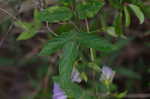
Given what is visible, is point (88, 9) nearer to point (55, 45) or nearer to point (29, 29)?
point (55, 45)

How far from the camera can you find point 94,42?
1.06 meters

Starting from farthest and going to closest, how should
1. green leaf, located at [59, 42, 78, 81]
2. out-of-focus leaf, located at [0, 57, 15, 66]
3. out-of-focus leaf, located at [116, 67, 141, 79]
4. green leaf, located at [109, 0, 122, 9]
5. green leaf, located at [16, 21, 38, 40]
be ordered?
out-of-focus leaf, located at [0, 57, 15, 66], out-of-focus leaf, located at [116, 67, 141, 79], green leaf, located at [16, 21, 38, 40], green leaf, located at [109, 0, 122, 9], green leaf, located at [59, 42, 78, 81]

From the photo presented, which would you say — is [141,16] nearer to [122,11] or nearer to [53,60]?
[122,11]

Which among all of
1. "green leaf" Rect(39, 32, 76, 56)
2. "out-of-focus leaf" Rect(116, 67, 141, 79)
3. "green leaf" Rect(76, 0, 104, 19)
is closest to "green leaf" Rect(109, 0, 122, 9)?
"green leaf" Rect(76, 0, 104, 19)

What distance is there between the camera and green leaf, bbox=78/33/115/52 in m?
1.06

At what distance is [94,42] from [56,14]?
173 mm

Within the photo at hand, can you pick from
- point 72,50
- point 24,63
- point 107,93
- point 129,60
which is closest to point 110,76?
point 107,93

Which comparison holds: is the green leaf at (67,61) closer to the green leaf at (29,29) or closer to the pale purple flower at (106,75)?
the pale purple flower at (106,75)

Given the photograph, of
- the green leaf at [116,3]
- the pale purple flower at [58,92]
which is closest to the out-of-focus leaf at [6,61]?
the pale purple flower at [58,92]

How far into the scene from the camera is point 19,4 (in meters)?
1.47

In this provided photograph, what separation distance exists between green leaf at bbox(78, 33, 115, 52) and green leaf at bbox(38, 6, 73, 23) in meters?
0.10

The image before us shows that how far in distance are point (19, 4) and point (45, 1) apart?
0.49ft

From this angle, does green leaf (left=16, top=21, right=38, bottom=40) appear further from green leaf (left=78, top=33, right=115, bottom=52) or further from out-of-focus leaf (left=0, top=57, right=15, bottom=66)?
out-of-focus leaf (left=0, top=57, right=15, bottom=66)

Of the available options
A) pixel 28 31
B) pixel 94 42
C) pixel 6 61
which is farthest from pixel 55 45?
pixel 6 61
